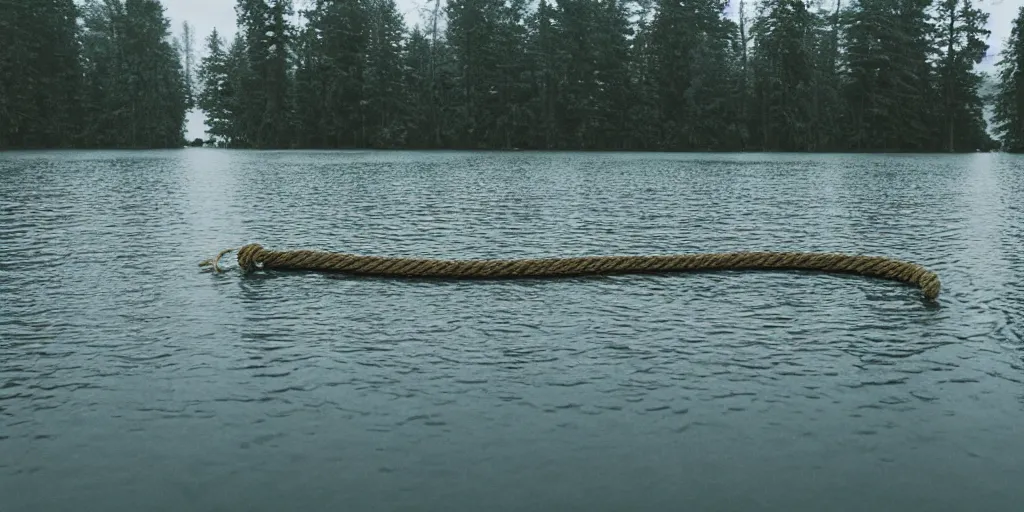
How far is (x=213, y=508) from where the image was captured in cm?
579

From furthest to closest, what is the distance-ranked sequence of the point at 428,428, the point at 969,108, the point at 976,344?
1. the point at 969,108
2. the point at 976,344
3. the point at 428,428

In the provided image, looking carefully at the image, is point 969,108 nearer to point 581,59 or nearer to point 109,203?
point 581,59

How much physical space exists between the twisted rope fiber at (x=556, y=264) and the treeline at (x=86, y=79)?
86.4 m

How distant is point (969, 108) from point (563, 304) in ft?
318

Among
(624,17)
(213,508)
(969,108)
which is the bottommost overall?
(213,508)

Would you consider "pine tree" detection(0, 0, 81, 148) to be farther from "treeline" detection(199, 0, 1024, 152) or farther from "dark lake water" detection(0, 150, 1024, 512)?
"dark lake water" detection(0, 150, 1024, 512)

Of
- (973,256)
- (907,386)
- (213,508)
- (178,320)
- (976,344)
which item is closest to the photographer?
(213,508)

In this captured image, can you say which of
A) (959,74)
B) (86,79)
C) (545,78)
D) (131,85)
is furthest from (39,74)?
(959,74)

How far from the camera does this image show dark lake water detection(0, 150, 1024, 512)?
6.11 metres

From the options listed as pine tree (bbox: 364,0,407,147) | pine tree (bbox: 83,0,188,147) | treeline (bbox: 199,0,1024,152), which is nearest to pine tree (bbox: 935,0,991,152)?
treeline (bbox: 199,0,1024,152)

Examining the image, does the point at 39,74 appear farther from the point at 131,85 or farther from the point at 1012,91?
the point at 1012,91

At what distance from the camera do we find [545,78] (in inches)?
4050

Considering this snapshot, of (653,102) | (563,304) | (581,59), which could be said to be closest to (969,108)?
(653,102)

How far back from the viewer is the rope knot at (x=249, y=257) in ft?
46.9
